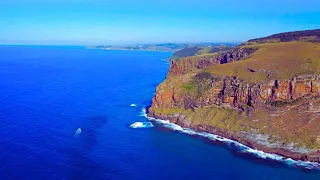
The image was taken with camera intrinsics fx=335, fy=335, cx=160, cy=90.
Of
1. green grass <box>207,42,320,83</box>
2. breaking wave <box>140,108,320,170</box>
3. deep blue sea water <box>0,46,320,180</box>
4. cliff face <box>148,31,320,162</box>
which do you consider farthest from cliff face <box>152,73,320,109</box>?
deep blue sea water <box>0,46,320,180</box>

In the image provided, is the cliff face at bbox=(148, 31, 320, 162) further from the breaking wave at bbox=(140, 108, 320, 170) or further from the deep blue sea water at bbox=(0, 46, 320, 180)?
the deep blue sea water at bbox=(0, 46, 320, 180)

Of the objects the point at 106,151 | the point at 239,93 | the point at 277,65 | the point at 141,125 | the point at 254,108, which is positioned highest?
the point at 277,65

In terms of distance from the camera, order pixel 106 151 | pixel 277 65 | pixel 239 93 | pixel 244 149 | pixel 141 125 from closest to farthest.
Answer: pixel 106 151 → pixel 244 149 → pixel 239 93 → pixel 141 125 → pixel 277 65

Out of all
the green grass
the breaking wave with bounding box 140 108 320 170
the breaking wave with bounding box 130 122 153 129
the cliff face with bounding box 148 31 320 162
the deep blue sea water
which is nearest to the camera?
the deep blue sea water

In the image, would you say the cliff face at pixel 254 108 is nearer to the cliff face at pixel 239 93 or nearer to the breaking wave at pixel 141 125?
the cliff face at pixel 239 93

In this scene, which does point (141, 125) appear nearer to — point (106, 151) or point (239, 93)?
point (106, 151)

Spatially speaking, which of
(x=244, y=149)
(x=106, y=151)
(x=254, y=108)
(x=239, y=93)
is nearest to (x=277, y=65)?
(x=239, y=93)

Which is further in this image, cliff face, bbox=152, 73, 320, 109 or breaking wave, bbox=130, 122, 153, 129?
breaking wave, bbox=130, 122, 153, 129

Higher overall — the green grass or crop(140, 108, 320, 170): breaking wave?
the green grass

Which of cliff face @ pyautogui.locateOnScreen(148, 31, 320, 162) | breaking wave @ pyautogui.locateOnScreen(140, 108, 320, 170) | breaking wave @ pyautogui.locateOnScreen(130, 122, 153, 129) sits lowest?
breaking wave @ pyautogui.locateOnScreen(140, 108, 320, 170)
